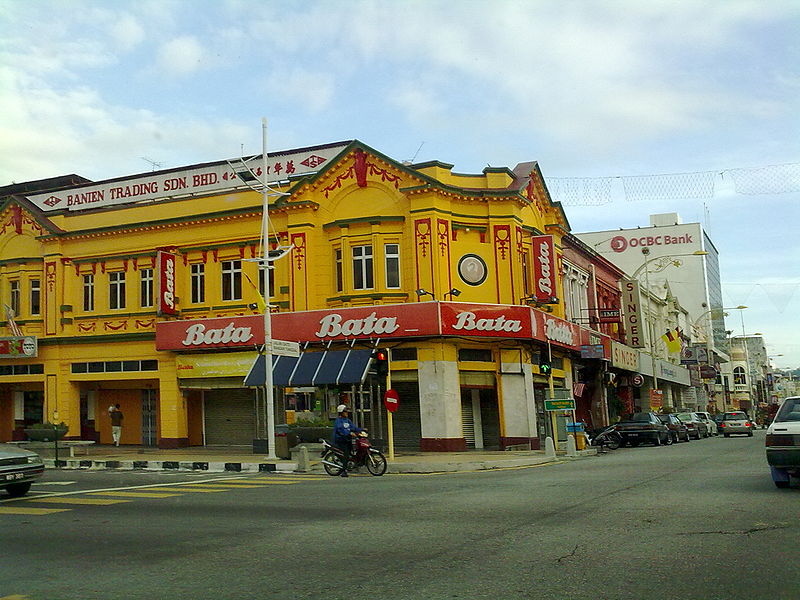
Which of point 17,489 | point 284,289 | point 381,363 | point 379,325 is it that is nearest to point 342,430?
point 381,363

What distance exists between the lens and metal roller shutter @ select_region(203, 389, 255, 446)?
1228 inches

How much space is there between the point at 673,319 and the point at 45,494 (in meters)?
59.5

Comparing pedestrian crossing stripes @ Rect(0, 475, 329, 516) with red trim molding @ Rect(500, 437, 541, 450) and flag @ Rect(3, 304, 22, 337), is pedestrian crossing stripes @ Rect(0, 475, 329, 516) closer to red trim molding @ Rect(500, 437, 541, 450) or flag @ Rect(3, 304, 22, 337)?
red trim molding @ Rect(500, 437, 541, 450)

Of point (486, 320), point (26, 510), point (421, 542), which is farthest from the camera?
point (486, 320)

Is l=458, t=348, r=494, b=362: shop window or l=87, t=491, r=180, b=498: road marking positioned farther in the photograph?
l=458, t=348, r=494, b=362: shop window

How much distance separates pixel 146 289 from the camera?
106ft

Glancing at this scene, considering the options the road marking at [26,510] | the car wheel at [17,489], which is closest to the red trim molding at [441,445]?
the car wheel at [17,489]

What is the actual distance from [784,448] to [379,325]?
54.7ft

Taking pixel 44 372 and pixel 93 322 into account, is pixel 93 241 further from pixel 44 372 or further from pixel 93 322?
pixel 44 372

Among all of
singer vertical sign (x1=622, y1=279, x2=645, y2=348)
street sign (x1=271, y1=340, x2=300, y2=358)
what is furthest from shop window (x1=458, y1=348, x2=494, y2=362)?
singer vertical sign (x1=622, y1=279, x2=645, y2=348)

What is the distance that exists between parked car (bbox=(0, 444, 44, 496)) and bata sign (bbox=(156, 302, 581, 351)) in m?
13.6

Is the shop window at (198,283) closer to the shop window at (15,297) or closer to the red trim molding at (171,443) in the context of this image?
the red trim molding at (171,443)

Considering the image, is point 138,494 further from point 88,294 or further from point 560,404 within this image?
point 88,294

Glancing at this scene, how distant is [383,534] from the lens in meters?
9.43
